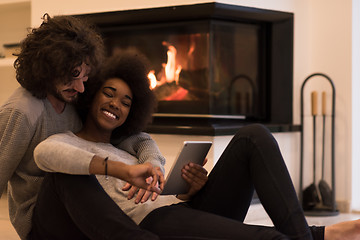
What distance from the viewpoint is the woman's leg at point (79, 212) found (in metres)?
1.62

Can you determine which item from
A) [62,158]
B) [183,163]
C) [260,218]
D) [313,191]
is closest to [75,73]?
[62,158]

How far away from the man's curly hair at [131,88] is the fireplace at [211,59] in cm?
111

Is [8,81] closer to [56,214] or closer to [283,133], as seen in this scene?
[283,133]

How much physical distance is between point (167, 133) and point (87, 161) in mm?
1733

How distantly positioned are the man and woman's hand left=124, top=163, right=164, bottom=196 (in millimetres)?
88

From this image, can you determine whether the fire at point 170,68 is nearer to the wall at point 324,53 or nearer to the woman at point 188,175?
the wall at point 324,53

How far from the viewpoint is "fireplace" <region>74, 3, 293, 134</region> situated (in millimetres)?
3461

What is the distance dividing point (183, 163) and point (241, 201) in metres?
0.24

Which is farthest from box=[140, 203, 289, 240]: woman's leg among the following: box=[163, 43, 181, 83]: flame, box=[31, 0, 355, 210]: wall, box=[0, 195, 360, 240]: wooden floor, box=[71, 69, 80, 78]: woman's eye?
box=[31, 0, 355, 210]: wall

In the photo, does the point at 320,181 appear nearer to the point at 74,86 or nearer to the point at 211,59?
the point at 211,59

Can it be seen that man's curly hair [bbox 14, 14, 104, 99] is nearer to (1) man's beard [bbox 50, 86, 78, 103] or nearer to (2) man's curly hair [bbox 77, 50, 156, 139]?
(1) man's beard [bbox 50, 86, 78, 103]

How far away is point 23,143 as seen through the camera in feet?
5.95

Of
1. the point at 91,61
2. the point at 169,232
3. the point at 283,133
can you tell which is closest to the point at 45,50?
the point at 91,61

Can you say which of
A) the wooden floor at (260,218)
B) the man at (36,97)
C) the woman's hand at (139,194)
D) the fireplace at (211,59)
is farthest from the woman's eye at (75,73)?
the wooden floor at (260,218)
